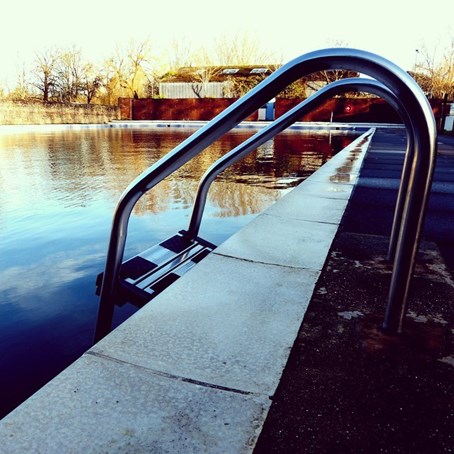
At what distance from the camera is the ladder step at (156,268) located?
2232 millimetres

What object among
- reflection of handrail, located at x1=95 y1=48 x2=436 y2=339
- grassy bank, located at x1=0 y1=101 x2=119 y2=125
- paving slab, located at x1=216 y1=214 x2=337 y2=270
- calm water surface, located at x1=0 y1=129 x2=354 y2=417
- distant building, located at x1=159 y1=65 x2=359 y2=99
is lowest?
calm water surface, located at x1=0 y1=129 x2=354 y2=417

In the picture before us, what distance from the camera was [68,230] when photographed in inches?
173

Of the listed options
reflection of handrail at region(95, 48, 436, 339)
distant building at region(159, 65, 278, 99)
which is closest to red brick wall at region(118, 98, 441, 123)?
distant building at region(159, 65, 278, 99)

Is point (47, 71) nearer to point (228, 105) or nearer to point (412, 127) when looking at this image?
point (228, 105)

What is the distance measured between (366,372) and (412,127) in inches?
36.1

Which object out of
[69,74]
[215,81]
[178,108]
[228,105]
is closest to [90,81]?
[69,74]

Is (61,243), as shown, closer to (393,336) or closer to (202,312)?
(202,312)

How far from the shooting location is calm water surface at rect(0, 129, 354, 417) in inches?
93.0

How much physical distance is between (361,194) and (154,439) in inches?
169

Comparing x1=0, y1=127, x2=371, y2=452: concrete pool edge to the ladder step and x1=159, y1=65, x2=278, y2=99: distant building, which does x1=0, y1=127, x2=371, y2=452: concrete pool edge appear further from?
x1=159, y1=65, x2=278, y2=99: distant building

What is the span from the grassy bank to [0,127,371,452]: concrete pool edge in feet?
110

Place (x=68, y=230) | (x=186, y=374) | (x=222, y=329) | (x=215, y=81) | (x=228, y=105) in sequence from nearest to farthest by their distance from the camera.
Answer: (x=186, y=374) → (x=222, y=329) → (x=68, y=230) → (x=228, y=105) → (x=215, y=81)

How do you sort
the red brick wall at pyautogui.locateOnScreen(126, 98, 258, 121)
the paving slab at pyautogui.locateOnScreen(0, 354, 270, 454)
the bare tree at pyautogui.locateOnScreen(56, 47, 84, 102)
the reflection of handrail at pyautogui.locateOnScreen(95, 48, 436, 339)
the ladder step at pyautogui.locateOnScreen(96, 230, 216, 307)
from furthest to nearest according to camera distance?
the bare tree at pyautogui.locateOnScreen(56, 47, 84, 102) < the red brick wall at pyautogui.locateOnScreen(126, 98, 258, 121) < the ladder step at pyautogui.locateOnScreen(96, 230, 216, 307) < the reflection of handrail at pyautogui.locateOnScreen(95, 48, 436, 339) < the paving slab at pyautogui.locateOnScreen(0, 354, 270, 454)

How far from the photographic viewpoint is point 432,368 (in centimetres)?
139
